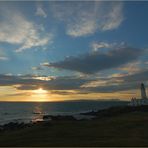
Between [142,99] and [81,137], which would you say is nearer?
[81,137]

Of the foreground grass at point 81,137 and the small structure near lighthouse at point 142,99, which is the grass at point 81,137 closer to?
the foreground grass at point 81,137

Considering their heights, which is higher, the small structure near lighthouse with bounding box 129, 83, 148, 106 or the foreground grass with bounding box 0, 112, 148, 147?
the small structure near lighthouse with bounding box 129, 83, 148, 106

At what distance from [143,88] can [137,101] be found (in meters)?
16.6

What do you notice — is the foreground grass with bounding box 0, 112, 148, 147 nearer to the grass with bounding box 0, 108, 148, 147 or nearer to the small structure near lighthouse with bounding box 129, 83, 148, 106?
the grass with bounding box 0, 108, 148, 147

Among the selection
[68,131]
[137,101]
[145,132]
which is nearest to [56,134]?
[68,131]

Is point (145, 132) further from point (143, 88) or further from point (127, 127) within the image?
point (143, 88)

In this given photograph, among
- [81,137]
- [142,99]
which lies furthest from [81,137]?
[142,99]

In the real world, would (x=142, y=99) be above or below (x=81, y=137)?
above

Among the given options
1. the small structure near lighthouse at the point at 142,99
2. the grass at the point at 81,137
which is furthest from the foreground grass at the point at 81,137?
the small structure near lighthouse at the point at 142,99

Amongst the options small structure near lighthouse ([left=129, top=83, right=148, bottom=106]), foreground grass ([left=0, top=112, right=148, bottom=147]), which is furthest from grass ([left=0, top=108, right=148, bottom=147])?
small structure near lighthouse ([left=129, top=83, right=148, bottom=106])

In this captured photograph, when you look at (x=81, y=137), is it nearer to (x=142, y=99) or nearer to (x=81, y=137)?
(x=81, y=137)

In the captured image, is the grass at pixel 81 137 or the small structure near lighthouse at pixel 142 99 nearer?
the grass at pixel 81 137

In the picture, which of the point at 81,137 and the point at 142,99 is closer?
the point at 81,137

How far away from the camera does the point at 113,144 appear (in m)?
17.7
